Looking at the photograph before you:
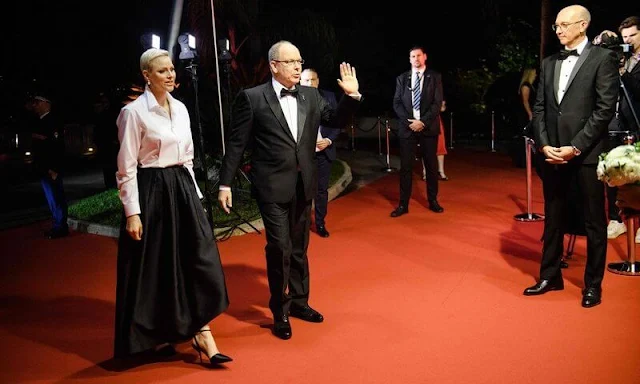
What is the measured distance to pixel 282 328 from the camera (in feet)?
16.6

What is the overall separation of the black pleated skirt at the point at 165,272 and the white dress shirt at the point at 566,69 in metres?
2.95

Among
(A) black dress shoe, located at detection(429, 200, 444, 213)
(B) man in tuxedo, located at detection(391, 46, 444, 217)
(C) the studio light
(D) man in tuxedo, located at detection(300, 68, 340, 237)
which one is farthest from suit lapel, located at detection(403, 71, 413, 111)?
(C) the studio light

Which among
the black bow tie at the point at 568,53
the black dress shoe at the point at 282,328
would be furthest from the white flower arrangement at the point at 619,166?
the black dress shoe at the point at 282,328

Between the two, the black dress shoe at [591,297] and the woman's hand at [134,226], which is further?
the black dress shoe at [591,297]

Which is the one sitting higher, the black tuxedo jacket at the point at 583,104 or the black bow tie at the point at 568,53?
the black bow tie at the point at 568,53

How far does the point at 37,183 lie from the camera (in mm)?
15070

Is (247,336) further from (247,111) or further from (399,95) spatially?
(399,95)

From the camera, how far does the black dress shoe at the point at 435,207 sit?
→ 9250 millimetres

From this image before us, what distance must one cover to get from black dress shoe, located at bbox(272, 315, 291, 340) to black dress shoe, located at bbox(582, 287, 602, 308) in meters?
2.29

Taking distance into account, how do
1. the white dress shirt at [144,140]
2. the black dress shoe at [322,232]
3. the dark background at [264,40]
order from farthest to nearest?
the dark background at [264,40] < the black dress shoe at [322,232] < the white dress shirt at [144,140]

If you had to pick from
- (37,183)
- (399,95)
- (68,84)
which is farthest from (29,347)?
(68,84)

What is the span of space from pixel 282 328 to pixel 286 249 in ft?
1.89

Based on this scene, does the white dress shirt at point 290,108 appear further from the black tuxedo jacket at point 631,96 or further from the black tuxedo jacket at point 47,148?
the black tuxedo jacket at point 47,148

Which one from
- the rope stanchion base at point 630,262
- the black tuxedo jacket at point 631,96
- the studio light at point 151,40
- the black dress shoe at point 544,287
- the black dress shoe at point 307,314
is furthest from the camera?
the studio light at point 151,40
